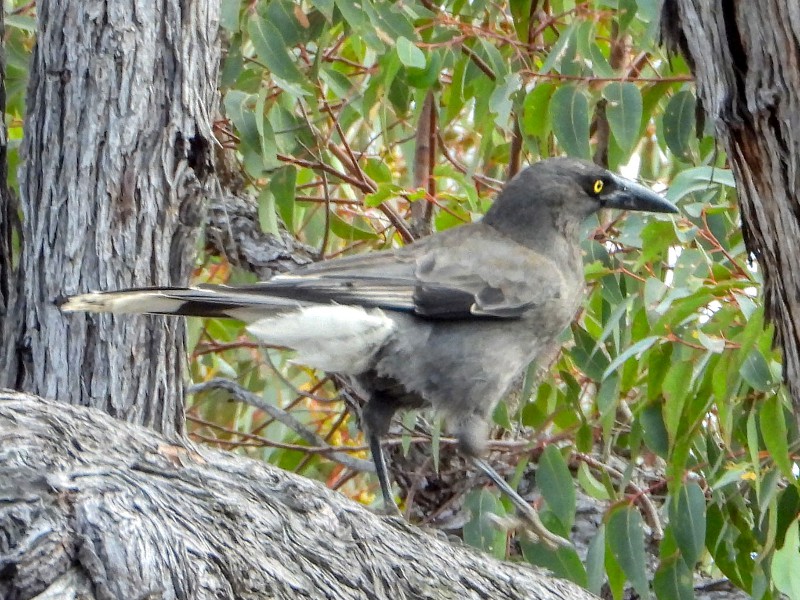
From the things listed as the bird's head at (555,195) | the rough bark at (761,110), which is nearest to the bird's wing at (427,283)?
the bird's head at (555,195)

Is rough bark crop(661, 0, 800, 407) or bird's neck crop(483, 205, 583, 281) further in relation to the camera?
bird's neck crop(483, 205, 583, 281)

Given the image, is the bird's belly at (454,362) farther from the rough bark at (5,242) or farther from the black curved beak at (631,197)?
the rough bark at (5,242)

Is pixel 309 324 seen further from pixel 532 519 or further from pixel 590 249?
pixel 590 249

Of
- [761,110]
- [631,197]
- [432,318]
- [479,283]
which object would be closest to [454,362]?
[432,318]

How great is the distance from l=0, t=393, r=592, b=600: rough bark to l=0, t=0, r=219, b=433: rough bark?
59 cm

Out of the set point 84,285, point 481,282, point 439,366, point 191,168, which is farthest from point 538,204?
point 84,285

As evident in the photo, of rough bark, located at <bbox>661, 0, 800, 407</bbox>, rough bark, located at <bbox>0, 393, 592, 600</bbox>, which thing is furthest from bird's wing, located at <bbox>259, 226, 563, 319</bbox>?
rough bark, located at <bbox>661, 0, 800, 407</bbox>

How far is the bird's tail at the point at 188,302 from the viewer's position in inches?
94.5

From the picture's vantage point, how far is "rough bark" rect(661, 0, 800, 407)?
1.52m

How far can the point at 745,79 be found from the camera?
1.55 meters

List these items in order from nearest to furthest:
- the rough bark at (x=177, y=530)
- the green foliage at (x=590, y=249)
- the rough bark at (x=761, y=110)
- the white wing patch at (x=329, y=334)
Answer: the rough bark at (x=761, y=110), the rough bark at (x=177, y=530), the green foliage at (x=590, y=249), the white wing patch at (x=329, y=334)

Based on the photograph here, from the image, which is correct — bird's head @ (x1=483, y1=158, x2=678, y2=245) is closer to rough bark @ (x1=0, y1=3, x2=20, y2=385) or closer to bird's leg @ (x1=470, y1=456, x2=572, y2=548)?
bird's leg @ (x1=470, y1=456, x2=572, y2=548)

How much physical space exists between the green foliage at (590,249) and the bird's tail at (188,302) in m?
0.38

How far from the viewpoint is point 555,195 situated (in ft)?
12.4
